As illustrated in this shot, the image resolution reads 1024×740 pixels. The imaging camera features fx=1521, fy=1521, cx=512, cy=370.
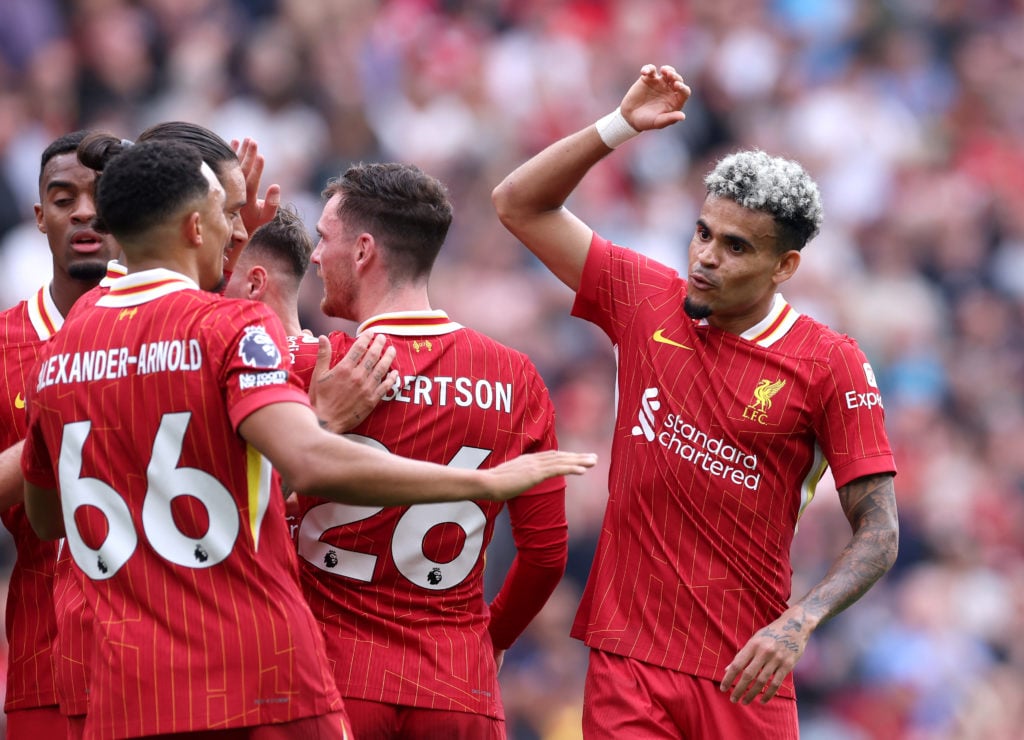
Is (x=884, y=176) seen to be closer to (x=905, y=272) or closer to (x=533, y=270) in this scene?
(x=905, y=272)

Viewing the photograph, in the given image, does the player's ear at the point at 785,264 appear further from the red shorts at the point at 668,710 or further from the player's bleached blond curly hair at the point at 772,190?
the red shorts at the point at 668,710

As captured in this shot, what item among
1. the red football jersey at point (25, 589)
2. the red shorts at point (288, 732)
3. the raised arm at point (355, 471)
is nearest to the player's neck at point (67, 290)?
the red football jersey at point (25, 589)

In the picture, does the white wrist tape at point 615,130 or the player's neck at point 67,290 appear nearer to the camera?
the player's neck at point 67,290

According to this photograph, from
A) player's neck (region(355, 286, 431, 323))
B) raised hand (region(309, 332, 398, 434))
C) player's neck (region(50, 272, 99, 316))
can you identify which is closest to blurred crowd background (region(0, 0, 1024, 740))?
player's neck (region(50, 272, 99, 316))

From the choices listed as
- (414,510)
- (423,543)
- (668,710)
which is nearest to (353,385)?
(414,510)

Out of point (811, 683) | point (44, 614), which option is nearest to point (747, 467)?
point (44, 614)

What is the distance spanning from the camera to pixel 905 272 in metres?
13.9

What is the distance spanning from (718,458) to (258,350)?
200cm

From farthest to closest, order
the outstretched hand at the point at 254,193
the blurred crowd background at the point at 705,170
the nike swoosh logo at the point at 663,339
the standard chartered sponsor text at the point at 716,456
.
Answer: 1. the blurred crowd background at the point at 705,170
2. the nike swoosh logo at the point at 663,339
3. the outstretched hand at the point at 254,193
4. the standard chartered sponsor text at the point at 716,456

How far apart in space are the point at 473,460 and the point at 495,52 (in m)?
8.97

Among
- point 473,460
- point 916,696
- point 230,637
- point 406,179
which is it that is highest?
point 406,179

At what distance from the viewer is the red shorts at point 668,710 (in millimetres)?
5227

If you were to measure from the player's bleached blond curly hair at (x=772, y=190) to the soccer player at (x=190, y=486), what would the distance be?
1816 millimetres

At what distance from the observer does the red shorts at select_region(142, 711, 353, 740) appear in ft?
13.3
